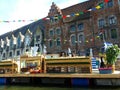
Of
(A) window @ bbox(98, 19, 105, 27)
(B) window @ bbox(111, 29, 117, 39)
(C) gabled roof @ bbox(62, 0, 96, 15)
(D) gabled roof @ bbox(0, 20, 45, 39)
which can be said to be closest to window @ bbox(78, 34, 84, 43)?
(A) window @ bbox(98, 19, 105, 27)

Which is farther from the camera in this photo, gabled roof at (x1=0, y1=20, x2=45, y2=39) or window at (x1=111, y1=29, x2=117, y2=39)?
gabled roof at (x1=0, y1=20, x2=45, y2=39)

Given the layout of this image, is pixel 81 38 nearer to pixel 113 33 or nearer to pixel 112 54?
pixel 113 33

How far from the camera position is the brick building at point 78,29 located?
34594 millimetres

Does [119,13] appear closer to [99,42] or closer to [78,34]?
[99,42]

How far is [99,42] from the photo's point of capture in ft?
116

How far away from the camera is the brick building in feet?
113

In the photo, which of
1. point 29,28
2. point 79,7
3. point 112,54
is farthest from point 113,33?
point 29,28

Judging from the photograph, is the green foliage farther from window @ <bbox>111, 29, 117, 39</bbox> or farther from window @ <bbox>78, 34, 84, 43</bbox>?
window @ <bbox>78, 34, 84, 43</bbox>

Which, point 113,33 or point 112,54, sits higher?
point 113,33

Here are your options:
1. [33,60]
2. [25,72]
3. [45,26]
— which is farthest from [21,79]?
[45,26]

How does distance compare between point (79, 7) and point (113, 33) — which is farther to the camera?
point (79, 7)

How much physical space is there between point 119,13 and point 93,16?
4.65m

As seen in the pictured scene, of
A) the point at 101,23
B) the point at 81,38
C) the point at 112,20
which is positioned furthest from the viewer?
the point at 81,38

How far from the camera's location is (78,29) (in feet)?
128
